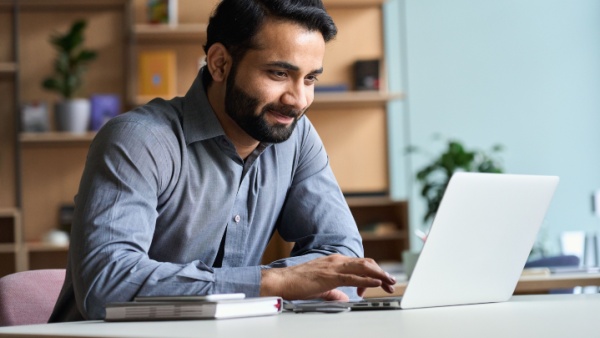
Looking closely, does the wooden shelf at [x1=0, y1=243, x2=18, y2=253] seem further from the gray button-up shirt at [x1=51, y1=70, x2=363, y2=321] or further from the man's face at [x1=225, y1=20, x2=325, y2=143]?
the man's face at [x1=225, y1=20, x2=325, y2=143]

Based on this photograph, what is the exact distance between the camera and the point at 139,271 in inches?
60.6

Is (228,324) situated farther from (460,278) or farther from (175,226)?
(175,226)

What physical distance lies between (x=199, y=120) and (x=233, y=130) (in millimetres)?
104

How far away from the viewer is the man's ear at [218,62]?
1.97 metres

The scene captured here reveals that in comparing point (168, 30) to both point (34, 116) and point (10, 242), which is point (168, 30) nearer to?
point (34, 116)

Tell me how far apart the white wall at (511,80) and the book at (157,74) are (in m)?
1.50

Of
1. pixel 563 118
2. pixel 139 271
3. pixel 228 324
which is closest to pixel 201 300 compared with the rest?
pixel 228 324

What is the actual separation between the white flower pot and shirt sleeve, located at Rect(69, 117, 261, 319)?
3.79m

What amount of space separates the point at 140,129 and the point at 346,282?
0.49m

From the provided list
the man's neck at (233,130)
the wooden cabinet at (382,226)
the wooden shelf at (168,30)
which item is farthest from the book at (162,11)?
the man's neck at (233,130)

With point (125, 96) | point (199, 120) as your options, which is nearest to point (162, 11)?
point (125, 96)

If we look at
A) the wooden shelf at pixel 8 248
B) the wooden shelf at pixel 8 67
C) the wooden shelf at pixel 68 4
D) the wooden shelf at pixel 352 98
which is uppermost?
the wooden shelf at pixel 68 4

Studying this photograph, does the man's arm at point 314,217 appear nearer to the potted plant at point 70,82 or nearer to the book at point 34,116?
the potted plant at point 70,82

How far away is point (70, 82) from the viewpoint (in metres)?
5.41
